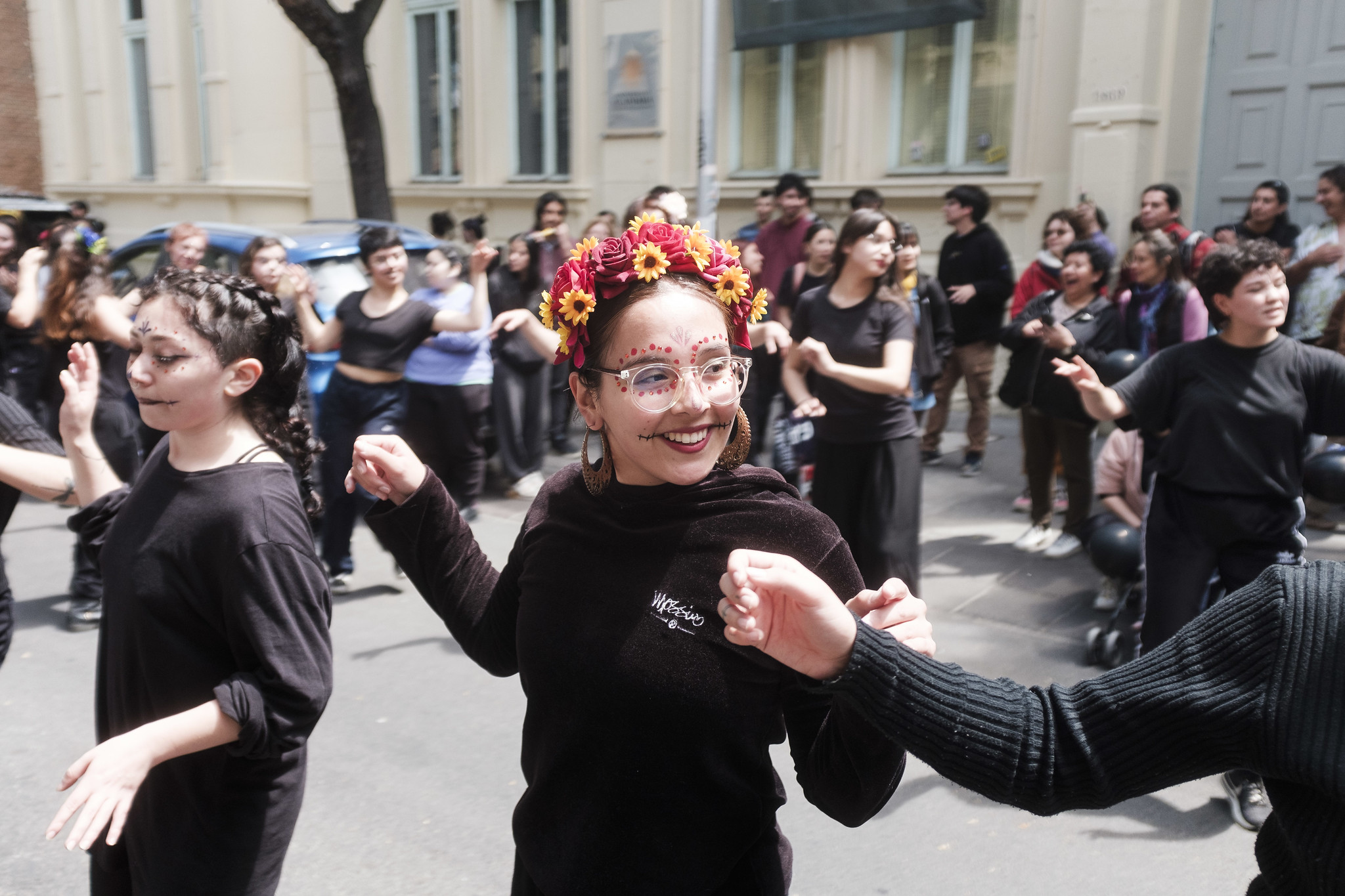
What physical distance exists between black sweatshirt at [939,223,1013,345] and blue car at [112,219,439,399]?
12.2 feet

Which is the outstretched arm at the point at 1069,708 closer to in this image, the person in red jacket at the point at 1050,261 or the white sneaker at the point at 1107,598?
the white sneaker at the point at 1107,598

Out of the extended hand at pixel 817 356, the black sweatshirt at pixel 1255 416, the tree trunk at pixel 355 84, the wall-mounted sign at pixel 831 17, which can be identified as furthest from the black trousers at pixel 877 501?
the tree trunk at pixel 355 84

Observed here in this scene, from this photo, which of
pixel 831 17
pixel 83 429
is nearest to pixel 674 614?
pixel 83 429

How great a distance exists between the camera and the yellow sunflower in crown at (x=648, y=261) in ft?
5.83

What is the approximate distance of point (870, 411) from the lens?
15.5 feet

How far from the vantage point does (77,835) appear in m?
1.79

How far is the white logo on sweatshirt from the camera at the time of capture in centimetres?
175

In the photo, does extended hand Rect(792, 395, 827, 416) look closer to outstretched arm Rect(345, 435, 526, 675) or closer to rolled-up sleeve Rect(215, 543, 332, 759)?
outstretched arm Rect(345, 435, 526, 675)

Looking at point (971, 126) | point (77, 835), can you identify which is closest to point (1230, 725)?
point (77, 835)

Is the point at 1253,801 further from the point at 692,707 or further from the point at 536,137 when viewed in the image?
the point at 536,137

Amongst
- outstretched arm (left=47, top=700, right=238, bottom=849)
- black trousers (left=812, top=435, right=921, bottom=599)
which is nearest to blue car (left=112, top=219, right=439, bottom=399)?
black trousers (left=812, top=435, right=921, bottom=599)

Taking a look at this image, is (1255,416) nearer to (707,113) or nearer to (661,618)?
(661,618)

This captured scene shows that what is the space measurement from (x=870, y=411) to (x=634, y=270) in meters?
3.06

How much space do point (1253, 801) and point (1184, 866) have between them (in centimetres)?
43
